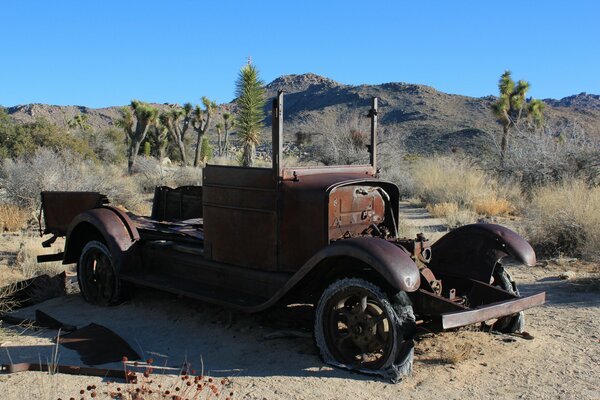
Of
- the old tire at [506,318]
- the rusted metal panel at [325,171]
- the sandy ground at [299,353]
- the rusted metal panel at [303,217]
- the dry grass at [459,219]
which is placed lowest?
the sandy ground at [299,353]

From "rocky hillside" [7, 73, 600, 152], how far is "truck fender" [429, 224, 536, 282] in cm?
3639

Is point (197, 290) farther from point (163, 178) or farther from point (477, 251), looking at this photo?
point (163, 178)

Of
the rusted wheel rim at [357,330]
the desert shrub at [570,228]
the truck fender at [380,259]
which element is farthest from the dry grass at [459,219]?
the truck fender at [380,259]

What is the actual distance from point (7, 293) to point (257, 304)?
11.9ft

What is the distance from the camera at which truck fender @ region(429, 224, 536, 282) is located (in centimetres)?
544

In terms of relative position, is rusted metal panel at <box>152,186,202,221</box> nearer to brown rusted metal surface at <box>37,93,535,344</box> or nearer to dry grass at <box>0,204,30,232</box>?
brown rusted metal surface at <box>37,93,535,344</box>

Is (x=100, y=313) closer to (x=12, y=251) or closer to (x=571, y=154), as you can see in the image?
(x=12, y=251)

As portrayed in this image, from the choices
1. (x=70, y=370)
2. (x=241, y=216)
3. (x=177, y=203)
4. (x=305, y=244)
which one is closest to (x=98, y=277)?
(x=177, y=203)

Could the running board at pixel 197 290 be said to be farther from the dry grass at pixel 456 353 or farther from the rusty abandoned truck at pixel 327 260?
the dry grass at pixel 456 353

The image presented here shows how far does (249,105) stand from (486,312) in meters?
9.73

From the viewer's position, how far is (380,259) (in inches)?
173

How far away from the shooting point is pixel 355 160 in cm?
2041

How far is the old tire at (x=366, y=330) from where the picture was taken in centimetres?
443

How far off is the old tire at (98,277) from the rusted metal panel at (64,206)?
0.58 meters
